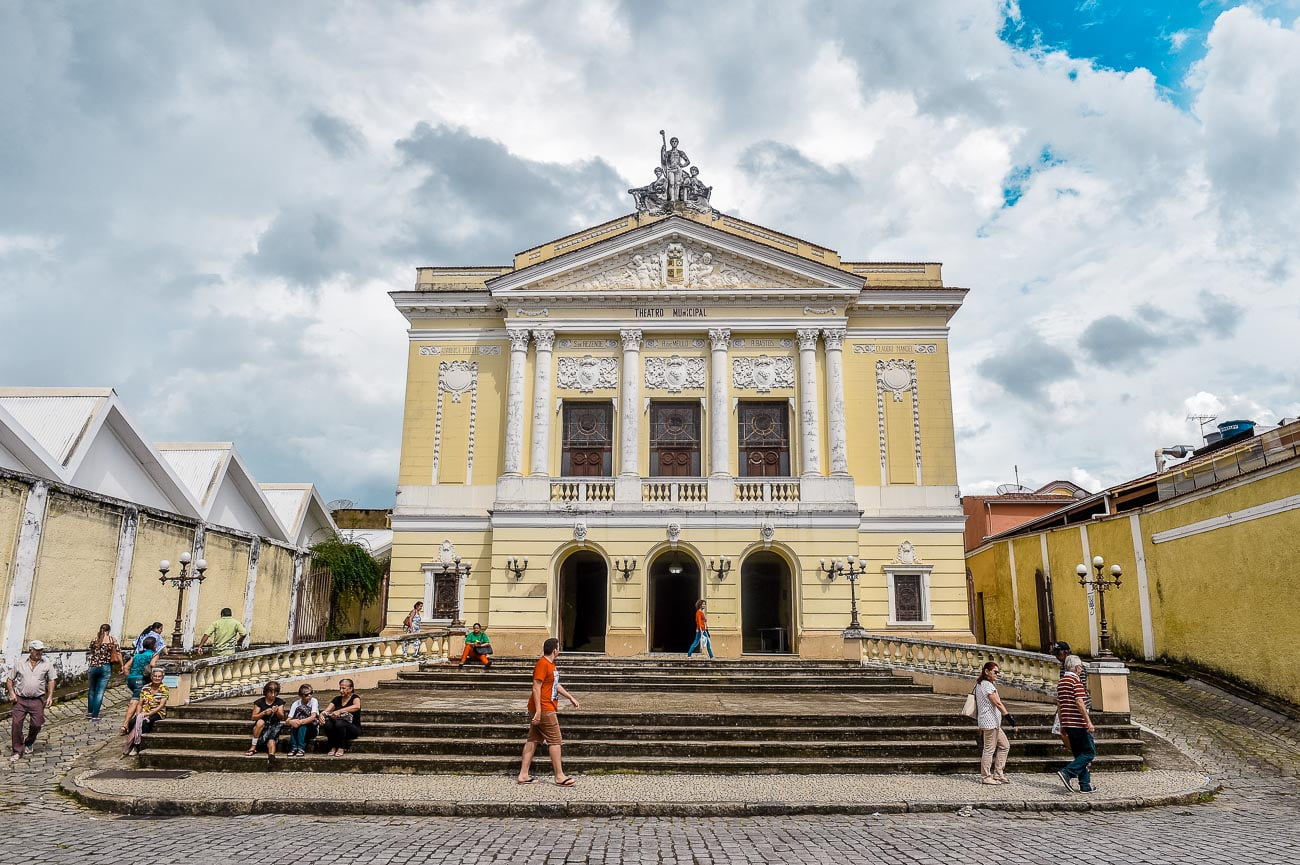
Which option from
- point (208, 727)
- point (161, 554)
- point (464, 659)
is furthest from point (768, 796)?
point (161, 554)

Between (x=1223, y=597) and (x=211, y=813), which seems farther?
(x=1223, y=597)

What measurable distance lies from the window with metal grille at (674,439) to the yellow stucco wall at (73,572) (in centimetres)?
1349

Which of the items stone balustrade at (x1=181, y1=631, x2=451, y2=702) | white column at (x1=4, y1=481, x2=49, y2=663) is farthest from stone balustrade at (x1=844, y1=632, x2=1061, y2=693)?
white column at (x1=4, y1=481, x2=49, y2=663)

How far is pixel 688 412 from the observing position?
84.5 ft

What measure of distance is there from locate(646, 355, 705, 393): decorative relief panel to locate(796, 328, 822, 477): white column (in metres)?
2.90

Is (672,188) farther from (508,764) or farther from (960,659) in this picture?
(508,764)

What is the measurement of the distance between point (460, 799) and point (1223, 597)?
14.9 meters

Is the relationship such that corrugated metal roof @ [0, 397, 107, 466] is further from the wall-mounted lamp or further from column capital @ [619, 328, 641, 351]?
column capital @ [619, 328, 641, 351]

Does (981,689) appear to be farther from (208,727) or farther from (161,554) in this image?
(161,554)

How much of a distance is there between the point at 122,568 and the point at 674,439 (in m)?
14.1

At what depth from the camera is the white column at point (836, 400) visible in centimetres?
2458

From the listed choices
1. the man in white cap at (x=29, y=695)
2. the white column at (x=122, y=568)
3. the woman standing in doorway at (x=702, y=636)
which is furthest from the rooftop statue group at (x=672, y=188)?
the man in white cap at (x=29, y=695)

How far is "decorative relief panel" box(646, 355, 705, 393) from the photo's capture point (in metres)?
25.5

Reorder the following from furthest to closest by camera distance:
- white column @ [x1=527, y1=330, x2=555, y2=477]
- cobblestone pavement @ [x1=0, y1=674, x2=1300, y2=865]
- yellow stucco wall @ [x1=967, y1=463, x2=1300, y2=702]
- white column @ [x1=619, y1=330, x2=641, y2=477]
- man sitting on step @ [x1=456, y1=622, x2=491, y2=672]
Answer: white column @ [x1=527, y1=330, x2=555, y2=477], white column @ [x1=619, y1=330, x2=641, y2=477], man sitting on step @ [x1=456, y1=622, x2=491, y2=672], yellow stucco wall @ [x1=967, y1=463, x2=1300, y2=702], cobblestone pavement @ [x1=0, y1=674, x2=1300, y2=865]
